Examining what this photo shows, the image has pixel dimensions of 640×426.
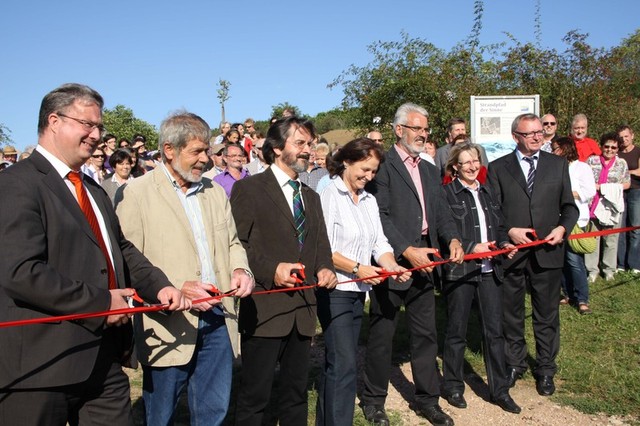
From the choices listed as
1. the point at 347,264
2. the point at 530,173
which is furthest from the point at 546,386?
the point at 347,264

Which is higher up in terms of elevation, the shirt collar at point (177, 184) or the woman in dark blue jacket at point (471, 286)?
the shirt collar at point (177, 184)

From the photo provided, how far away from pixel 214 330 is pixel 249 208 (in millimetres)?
865

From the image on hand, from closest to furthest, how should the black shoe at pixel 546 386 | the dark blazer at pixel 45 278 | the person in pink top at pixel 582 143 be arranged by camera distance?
the dark blazer at pixel 45 278
the black shoe at pixel 546 386
the person in pink top at pixel 582 143

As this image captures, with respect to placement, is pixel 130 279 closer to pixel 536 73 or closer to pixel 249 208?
pixel 249 208

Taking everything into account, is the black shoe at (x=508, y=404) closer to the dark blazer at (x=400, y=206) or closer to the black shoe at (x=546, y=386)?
the black shoe at (x=546, y=386)

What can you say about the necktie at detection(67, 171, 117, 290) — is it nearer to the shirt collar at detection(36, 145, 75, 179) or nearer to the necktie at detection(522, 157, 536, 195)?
the shirt collar at detection(36, 145, 75, 179)

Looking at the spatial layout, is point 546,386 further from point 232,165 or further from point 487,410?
point 232,165

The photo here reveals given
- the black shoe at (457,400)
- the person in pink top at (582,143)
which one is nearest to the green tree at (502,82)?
the person in pink top at (582,143)

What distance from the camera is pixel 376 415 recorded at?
5129 mm

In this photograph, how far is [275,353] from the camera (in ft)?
13.4

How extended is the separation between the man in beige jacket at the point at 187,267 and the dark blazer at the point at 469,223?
90.0 inches

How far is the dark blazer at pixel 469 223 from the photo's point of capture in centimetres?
541

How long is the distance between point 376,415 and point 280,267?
1925mm

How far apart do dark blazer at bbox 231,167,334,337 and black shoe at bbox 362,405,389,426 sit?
1.41 m
